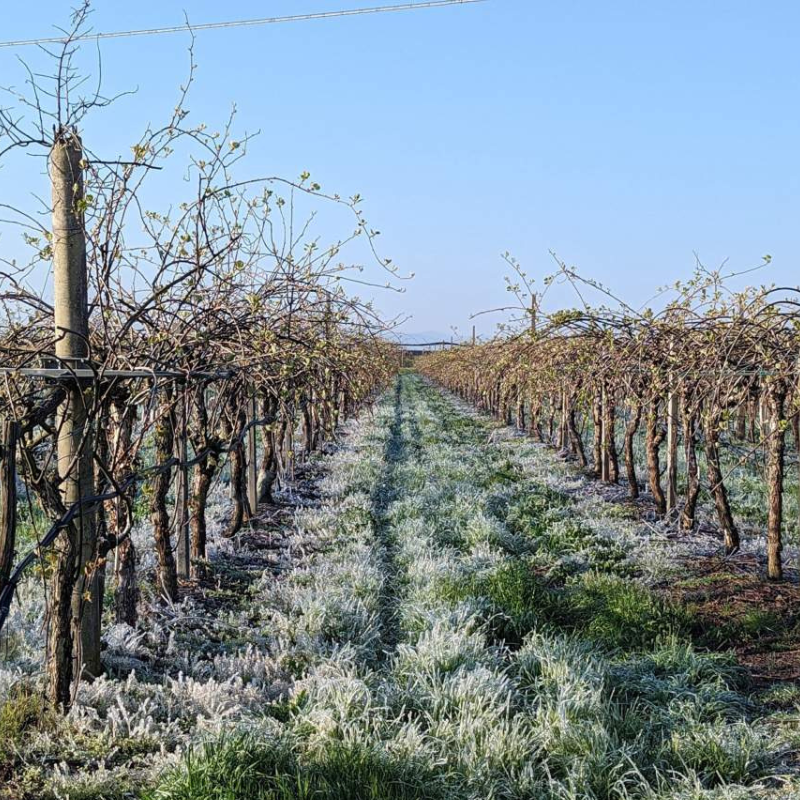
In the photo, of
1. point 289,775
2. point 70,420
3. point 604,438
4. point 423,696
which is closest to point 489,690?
point 423,696

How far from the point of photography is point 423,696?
3914 millimetres

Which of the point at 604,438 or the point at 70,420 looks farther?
the point at 604,438

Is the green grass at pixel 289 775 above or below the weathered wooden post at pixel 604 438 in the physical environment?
below

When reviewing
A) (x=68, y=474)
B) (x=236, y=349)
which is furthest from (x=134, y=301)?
(x=68, y=474)

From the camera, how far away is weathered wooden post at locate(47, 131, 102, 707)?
3.70 meters

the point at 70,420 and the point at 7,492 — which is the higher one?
the point at 70,420

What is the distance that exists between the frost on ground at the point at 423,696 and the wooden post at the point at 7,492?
747mm

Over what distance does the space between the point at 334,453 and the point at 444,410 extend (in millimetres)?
11153

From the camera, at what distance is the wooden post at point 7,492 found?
11.2 feet

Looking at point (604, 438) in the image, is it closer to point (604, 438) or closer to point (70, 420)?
point (604, 438)

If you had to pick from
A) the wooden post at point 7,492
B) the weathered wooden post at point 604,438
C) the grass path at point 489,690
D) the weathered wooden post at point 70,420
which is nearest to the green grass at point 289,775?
the grass path at point 489,690

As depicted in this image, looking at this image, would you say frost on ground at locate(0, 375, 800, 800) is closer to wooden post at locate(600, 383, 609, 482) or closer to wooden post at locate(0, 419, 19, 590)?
→ wooden post at locate(0, 419, 19, 590)

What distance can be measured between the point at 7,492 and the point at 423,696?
2303 millimetres

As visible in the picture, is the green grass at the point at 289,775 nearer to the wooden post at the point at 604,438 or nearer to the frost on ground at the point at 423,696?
the frost on ground at the point at 423,696
